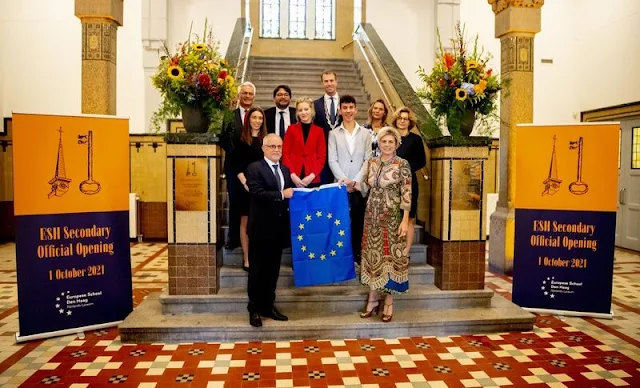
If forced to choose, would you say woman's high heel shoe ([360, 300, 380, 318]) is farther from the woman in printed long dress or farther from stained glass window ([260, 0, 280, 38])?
stained glass window ([260, 0, 280, 38])

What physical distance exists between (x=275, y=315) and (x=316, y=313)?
0.40m

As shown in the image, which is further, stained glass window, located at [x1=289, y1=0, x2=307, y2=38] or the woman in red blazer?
stained glass window, located at [x1=289, y1=0, x2=307, y2=38]

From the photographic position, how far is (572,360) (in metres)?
4.19

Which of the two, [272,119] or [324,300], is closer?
[324,300]

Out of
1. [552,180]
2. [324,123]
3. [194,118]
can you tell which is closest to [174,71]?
[194,118]

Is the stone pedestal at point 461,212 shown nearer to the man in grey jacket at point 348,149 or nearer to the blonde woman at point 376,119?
the blonde woman at point 376,119

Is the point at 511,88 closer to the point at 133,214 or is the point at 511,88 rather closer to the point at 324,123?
the point at 324,123

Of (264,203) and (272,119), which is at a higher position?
(272,119)

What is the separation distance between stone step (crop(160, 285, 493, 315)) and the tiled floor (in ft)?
1.52

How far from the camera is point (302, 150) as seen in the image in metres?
4.99

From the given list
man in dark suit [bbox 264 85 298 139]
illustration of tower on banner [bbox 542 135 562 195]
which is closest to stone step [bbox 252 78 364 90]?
man in dark suit [bbox 264 85 298 139]

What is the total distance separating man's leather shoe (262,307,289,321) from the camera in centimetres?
468

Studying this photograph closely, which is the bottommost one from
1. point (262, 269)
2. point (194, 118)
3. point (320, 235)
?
point (262, 269)

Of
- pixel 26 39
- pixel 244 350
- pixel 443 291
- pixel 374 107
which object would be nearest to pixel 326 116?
pixel 374 107
